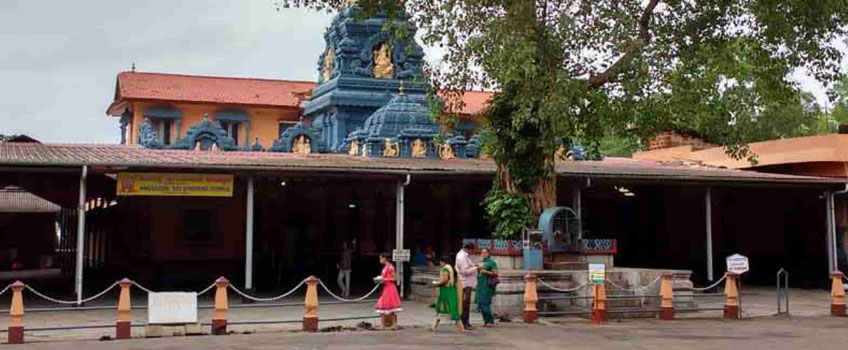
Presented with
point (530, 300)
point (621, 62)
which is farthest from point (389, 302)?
point (621, 62)

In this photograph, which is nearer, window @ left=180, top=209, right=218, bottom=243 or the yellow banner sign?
the yellow banner sign

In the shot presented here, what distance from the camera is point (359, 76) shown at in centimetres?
3072

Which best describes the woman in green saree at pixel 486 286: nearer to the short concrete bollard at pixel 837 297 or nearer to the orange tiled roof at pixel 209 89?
the short concrete bollard at pixel 837 297

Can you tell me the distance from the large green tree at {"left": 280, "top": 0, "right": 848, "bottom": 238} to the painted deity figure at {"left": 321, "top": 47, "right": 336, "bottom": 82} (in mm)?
11989

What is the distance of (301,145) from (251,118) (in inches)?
493

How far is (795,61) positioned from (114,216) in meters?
18.2

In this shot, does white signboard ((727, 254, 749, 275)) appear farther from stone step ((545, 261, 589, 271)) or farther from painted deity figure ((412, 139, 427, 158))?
painted deity figure ((412, 139, 427, 158))

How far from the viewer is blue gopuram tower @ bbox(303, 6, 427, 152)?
1197 inches

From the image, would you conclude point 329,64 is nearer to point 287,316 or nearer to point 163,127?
point 163,127

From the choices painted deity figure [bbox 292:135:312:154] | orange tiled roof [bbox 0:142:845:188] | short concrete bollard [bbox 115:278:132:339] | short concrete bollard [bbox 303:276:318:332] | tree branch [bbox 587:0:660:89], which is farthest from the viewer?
painted deity figure [bbox 292:135:312:154]

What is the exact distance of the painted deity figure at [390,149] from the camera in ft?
84.0

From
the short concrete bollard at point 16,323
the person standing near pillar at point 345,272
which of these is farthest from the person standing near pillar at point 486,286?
the short concrete bollard at point 16,323

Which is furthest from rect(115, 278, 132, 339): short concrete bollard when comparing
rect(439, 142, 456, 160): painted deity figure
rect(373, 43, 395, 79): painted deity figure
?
rect(373, 43, 395, 79): painted deity figure

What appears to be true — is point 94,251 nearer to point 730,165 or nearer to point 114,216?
point 114,216
